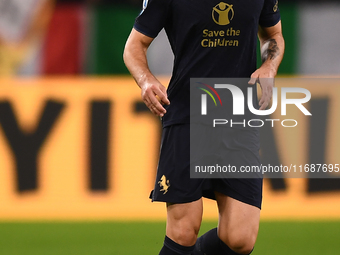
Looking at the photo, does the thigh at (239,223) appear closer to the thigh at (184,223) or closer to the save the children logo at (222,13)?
the thigh at (184,223)

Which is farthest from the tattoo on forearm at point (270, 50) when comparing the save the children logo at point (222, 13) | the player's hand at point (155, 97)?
the player's hand at point (155, 97)

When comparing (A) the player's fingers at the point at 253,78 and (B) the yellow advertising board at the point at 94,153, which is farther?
(B) the yellow advertising board at the point at 94,153

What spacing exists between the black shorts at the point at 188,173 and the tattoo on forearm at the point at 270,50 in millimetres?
478

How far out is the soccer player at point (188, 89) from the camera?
2955 millimetres

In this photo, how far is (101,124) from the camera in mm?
5945

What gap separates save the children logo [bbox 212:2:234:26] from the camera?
296cm

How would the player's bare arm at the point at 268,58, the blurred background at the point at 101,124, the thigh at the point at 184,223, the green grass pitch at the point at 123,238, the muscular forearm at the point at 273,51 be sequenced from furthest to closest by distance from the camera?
the blurred background at the point at 101,124 < the green grass pitch at the point at 123,238 < the muscular forearm at the point at 273,51 < the player's bare arm at the point at 268,58 < the thigh at the point at 184,223

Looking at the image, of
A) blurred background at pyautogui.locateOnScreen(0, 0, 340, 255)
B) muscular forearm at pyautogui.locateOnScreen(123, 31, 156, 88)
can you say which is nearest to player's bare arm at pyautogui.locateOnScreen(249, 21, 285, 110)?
muscular forearm at pyautogui.locateOnScreen(123, 31, 156, 88)

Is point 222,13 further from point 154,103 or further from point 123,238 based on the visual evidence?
point 123,238

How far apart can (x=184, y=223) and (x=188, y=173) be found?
26cm

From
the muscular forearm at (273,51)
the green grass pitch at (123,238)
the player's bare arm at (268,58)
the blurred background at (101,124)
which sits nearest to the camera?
the player's bare arm at (268,58)

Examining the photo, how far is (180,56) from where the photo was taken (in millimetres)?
3049

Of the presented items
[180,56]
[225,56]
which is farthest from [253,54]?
[180,56]

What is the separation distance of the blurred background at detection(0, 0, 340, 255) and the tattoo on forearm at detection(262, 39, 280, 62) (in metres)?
2.55
